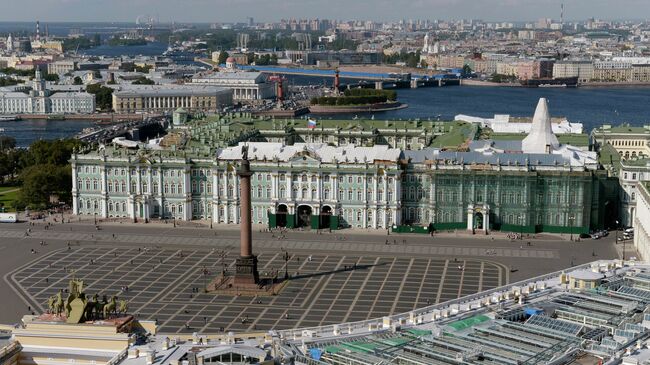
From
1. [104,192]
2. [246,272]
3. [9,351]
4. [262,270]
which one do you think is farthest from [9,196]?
[9,351]

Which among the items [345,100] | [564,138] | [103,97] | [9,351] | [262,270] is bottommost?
[262,270]

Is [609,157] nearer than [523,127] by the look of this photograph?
Yes

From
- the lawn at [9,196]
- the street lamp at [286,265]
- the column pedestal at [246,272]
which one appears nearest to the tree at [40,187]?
the lawn at [9,196]

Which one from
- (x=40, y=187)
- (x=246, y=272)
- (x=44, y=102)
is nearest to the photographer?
(x=246, y=272)

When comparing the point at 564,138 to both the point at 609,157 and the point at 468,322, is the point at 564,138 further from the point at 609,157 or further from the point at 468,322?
the point at 468,322

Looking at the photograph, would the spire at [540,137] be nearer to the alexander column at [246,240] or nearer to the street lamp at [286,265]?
the street lamp at [286,265]

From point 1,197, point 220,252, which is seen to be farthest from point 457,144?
point 1,197

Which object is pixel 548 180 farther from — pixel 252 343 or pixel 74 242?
pixel 252 343

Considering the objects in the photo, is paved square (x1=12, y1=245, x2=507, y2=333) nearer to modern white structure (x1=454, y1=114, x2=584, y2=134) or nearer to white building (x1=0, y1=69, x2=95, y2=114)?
modern white structure (x1=454, y1=114, x2=584, y2=134)
